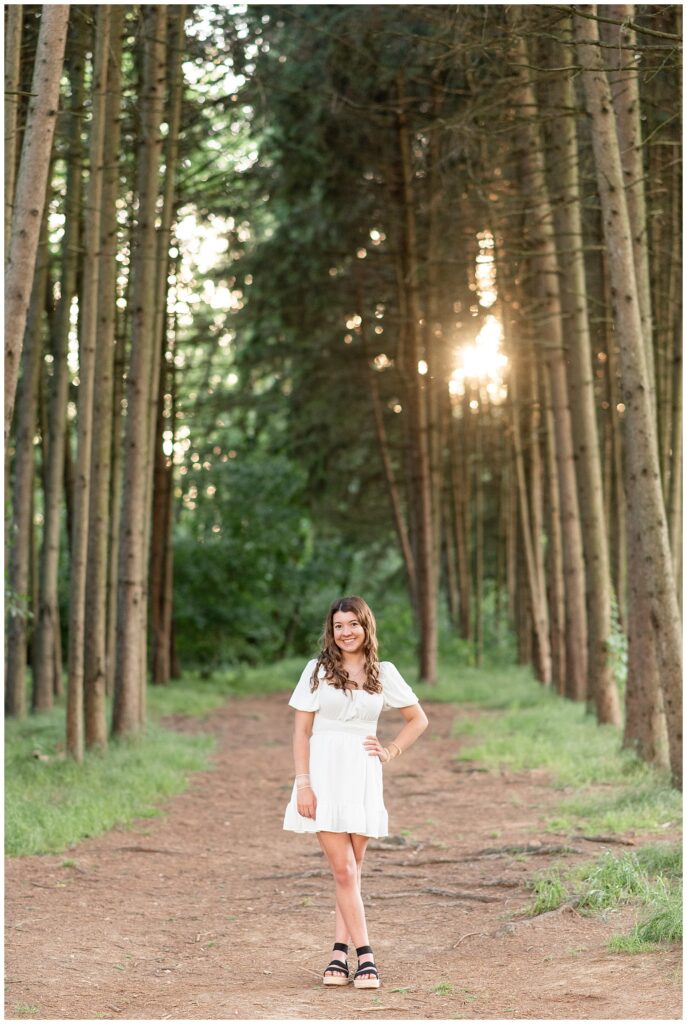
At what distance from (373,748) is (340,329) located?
673 inches

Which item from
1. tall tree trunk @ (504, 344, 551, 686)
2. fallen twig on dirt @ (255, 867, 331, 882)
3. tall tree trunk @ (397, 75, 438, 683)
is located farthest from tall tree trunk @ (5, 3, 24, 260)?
tall tree trunk @ (504, 344, 551, 686)

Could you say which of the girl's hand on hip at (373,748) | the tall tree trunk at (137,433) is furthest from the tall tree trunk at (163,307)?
the girl's hand on hip at (373,748)

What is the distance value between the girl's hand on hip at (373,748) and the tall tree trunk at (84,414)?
239 inches

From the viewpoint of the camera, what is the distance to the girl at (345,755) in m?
5.59

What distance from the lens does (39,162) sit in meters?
6.66

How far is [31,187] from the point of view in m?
6.62

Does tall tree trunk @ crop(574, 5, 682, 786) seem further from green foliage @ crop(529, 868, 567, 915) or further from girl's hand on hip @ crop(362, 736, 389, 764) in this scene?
girl's hand on hip @ crop(362, 736, 389, 764)

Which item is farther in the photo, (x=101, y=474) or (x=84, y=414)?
(x=101, y=474)

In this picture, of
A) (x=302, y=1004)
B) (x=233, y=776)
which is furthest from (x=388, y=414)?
(x=302, y=1004)

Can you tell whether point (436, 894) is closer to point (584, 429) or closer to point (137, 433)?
point (584, 429)

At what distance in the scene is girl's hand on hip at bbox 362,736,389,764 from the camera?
5648 mm

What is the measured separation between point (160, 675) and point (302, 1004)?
1600 centimetres

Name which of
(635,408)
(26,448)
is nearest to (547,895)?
(635,408)

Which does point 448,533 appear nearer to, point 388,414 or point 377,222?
point 388,414
